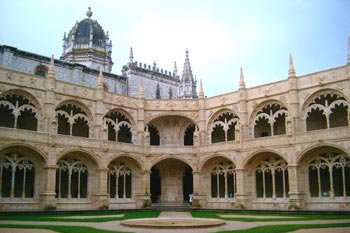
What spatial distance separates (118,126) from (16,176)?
9817 mm

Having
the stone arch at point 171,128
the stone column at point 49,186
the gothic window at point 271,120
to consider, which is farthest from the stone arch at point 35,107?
the gothic window at point 271,120

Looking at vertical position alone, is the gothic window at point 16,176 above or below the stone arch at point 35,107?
below

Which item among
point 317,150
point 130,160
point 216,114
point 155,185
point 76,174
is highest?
point 216,114

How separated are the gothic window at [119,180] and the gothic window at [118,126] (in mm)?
2748

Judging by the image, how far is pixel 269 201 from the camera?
34.3 metres

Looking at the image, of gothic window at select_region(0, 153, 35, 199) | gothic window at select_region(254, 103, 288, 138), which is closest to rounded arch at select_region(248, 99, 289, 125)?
gothic window at select_region(254, 103, 288, 138)

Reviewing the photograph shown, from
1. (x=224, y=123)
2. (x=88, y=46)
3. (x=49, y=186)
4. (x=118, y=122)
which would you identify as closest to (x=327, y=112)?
(x=224, y=123)

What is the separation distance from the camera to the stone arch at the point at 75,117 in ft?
114

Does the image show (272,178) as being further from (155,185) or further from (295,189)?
(155,185)

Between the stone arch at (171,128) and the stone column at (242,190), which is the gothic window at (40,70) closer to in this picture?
the stone arch at (171,128)

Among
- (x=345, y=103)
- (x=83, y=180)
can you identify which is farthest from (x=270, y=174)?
(x=83, y=180)

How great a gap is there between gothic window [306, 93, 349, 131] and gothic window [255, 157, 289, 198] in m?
3.96

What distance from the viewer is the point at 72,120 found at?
114 feet

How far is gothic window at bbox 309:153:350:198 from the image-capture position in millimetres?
30459
